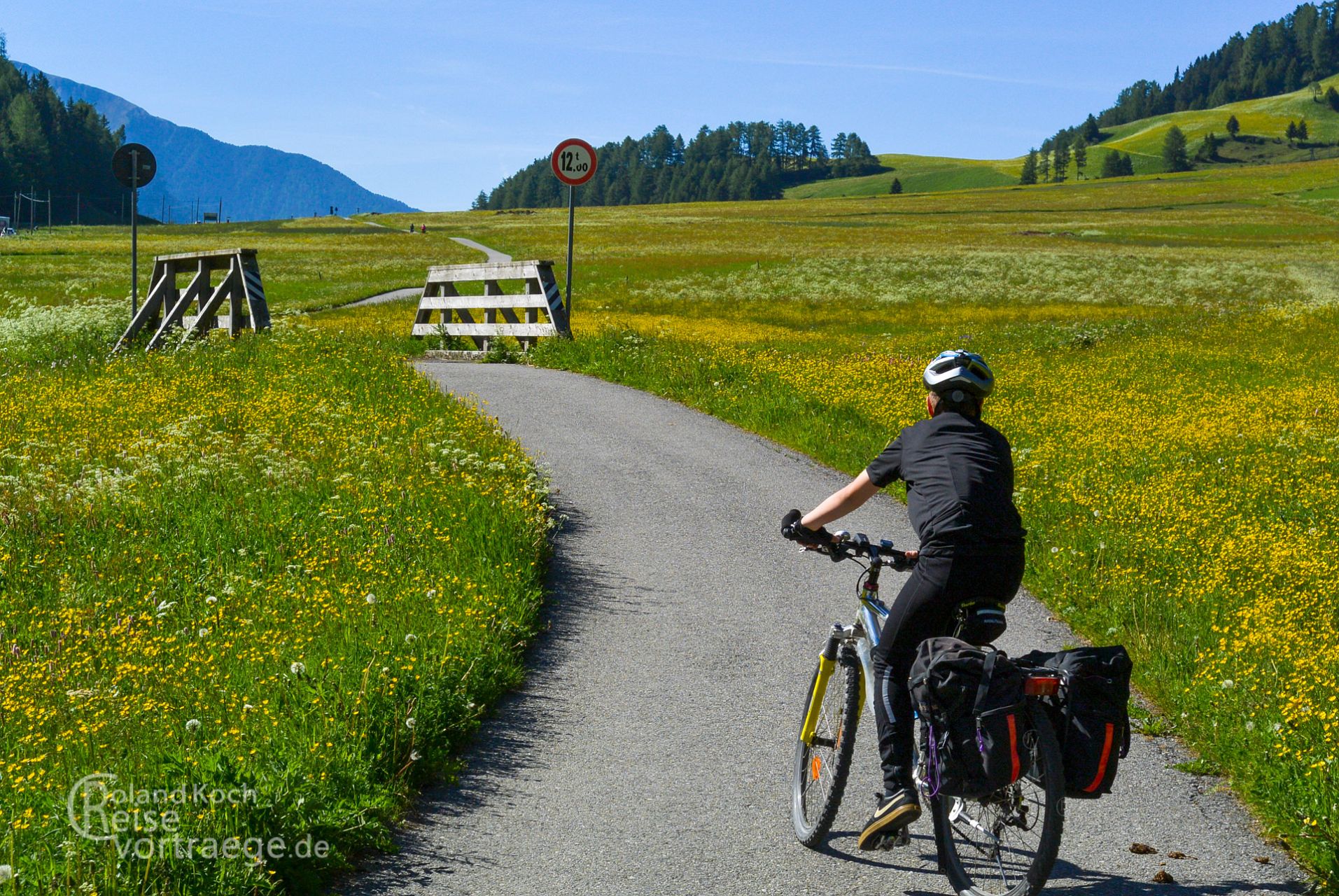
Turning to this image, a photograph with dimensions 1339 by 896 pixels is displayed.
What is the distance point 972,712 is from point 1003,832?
1.86 ft

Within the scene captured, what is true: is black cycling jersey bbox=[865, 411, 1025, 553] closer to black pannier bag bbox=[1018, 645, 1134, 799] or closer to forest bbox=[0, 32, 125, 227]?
black pannier bag bbox=[1018, 645, 1134, 799]

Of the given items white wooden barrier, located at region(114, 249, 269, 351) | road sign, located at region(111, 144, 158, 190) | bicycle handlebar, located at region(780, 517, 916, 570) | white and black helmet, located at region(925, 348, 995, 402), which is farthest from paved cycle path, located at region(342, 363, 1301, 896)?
road sign, located at region(111, 144, 158, 190)

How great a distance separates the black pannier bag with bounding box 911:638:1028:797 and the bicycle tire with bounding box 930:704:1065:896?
0.27 ft

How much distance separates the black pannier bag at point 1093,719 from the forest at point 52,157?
15971 centimetres

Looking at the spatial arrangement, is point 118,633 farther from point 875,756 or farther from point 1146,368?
point 1146,368

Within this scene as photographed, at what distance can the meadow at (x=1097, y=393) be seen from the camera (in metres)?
6.49

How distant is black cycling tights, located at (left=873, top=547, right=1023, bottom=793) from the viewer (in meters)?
4.32

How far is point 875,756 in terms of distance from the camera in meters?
5.86

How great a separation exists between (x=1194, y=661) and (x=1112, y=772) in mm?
3373

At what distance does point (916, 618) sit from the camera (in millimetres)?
4402

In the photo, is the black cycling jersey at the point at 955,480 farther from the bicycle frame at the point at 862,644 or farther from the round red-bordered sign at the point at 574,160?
the round red-bordered sign at the point at 574,160

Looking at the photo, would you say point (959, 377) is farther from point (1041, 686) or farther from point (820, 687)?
point (820, 687)

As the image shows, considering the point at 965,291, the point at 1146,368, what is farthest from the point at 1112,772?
the point at 965,291

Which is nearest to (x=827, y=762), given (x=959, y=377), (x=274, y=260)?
(x=959, y=377)
